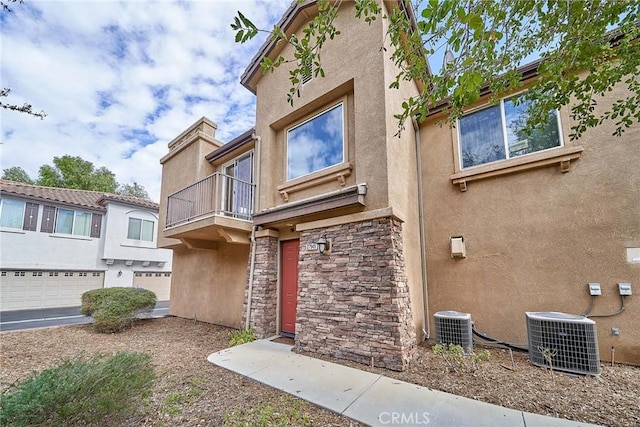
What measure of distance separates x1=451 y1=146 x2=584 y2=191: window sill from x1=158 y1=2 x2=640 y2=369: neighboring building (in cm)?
2

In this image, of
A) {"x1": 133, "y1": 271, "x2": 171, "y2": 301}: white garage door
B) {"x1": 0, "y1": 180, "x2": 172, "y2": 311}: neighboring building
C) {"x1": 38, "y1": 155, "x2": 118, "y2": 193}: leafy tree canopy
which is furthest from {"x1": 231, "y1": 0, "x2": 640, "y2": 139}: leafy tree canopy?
{"x1": 38, "y1": 155, "x2": 118, "y2": 193}: leafy tree canopy

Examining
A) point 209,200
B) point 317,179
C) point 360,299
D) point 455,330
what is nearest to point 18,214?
point 209,200

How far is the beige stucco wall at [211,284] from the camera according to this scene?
8898 millimetres

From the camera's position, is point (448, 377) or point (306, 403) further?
point (448, 377)

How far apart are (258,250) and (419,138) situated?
5.55m

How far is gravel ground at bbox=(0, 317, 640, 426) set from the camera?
3.47 meters

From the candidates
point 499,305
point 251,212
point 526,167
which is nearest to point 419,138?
point 526,167

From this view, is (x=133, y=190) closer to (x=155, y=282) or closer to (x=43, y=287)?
(x=155, y=282)

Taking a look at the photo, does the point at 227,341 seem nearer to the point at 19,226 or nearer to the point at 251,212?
the point at 251,212

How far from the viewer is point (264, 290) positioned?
7.29m

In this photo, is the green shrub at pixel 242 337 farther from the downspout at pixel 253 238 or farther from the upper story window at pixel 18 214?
the upper story window at pixel 18 214

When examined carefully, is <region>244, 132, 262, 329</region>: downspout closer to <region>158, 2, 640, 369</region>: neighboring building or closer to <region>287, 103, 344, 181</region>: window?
<region>158, 2, 640, 369</region>: neighboring building

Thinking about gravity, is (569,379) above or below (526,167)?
below

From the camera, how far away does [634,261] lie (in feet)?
16.1
